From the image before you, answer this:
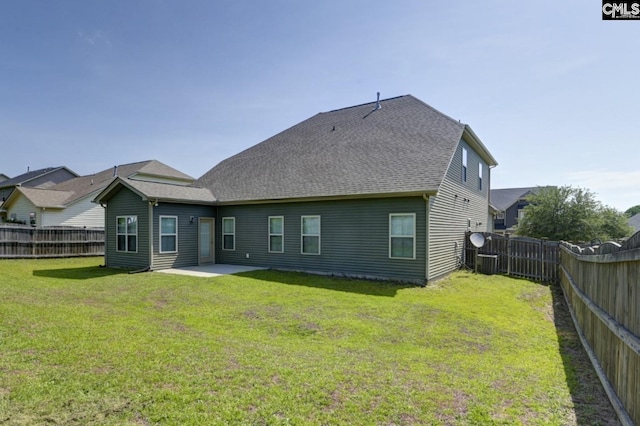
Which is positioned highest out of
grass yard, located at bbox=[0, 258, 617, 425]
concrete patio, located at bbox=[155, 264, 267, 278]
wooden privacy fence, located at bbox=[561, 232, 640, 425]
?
wooden privacy fence, located at bbox=[561, 232, 640, 425]

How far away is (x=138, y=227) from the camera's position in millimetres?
13492

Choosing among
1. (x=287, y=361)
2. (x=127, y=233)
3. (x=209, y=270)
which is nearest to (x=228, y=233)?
(x=209, y=270)

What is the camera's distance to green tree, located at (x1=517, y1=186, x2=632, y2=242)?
19812 millimetres

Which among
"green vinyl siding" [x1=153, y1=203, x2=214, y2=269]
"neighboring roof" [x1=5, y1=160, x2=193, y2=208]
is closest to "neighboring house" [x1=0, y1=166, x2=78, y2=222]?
"neighboring roof" [x1=5, y1=160, x2=193, y2=208]

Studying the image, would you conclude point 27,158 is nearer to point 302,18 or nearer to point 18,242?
point 18,242

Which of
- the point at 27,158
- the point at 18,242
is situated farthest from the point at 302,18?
the point at 27,158

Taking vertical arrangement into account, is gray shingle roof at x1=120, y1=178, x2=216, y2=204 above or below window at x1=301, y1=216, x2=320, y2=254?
above

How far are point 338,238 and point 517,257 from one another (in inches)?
258

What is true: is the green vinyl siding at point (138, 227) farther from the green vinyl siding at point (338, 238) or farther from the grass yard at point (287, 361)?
the grass yard at point (287, 361)

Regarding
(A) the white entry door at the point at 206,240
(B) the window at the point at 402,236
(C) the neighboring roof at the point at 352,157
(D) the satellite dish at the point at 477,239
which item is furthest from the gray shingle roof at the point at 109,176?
(D) the satellite dish at the point at 477,239

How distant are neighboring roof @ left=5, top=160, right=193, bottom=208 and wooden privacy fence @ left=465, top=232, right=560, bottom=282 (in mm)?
22711

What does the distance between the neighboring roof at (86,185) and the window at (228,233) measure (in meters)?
12.8

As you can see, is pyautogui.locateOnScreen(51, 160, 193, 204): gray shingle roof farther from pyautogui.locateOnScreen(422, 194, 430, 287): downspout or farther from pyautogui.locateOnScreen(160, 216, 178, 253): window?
pyautogui.locateOnScreen(422, 194, 430, 287): downspout

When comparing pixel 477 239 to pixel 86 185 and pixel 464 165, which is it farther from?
pixel 86 185
